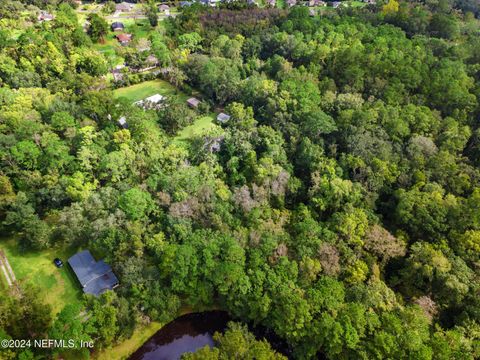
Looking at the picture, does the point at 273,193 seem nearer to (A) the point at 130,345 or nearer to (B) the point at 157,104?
(A) the point at 130,345

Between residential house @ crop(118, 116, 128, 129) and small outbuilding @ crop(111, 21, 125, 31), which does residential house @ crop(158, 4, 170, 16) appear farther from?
residential house @ crop(118, 116, 128, 129)

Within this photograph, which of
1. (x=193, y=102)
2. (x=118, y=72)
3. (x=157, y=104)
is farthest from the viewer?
(x=118, y=72)

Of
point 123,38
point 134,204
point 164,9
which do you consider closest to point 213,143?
point 134,204

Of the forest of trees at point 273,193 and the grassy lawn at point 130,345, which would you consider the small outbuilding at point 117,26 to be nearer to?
the forest of trees at point 273,193

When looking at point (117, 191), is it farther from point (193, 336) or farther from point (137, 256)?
point (193, 336)

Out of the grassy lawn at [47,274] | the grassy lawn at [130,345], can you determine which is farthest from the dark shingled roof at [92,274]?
the grassy lawn at [130,345]

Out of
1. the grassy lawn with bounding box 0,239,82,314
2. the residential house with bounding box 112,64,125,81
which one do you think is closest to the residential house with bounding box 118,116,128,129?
the residential house with bounding box 112,64,125,81
